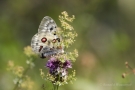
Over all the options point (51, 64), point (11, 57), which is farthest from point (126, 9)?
point (51, 64)

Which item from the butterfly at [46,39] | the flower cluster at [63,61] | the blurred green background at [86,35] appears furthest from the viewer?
the blurred green background at [86,35]

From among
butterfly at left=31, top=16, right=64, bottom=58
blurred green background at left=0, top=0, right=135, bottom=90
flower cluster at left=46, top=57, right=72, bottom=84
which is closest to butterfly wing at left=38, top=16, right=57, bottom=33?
butterfly at left=31, top=16, right=64, bottom=58

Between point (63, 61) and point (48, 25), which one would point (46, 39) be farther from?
point (63, 61)

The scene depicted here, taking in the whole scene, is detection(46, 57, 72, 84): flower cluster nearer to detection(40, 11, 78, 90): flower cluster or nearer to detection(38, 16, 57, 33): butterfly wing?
detection(40, 11, 78, 90): flower cluster

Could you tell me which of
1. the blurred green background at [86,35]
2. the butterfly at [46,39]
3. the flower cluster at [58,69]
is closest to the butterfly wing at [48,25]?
the butterfly at [46,39]

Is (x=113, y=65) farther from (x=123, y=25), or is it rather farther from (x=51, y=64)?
(x=51, y=64)

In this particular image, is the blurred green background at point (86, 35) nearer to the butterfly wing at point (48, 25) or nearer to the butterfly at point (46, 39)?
the butterfly at point (46, 39)
